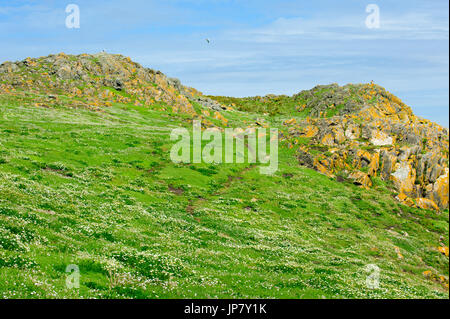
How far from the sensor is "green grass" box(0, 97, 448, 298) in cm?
1473

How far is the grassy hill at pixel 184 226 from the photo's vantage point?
14.8m

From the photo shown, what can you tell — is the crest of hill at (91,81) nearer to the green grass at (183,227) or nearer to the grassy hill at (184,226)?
the grassy hill at (184,226)

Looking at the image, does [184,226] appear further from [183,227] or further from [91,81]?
[91,81]

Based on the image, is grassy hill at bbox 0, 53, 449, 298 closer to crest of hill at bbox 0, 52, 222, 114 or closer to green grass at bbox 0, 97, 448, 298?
green grass at bbox 0, 97, 448, 298

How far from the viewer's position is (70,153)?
149ft

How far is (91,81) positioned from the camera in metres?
112

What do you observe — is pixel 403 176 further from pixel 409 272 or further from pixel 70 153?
pixel 70 153

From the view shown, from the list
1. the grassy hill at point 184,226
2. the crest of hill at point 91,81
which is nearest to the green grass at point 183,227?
the grassy hill at point 184,226

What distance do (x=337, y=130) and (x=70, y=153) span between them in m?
57.7

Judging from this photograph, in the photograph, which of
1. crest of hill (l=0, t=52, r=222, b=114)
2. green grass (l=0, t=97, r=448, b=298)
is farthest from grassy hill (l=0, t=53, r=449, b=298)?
crest of hill (l=0, t=52, r=222, b=114)

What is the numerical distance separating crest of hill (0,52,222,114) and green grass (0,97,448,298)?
4194cm

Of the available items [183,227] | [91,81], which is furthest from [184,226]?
[91,81]

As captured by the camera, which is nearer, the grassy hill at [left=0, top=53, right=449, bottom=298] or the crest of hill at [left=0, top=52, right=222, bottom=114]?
the grassy hill at [left=0, top=53, right=449, bottom=298]
